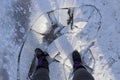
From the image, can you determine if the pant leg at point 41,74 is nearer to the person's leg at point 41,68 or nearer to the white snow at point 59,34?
the person's leg at point 41,68

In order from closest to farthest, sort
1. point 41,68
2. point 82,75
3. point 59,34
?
point 82,75 < point 41,68 < point 59,34

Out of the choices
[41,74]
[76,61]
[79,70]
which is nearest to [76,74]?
[79,70]

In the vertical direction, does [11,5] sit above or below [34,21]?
above

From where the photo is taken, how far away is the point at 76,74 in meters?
2.62

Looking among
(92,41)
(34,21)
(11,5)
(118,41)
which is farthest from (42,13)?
(118,41)

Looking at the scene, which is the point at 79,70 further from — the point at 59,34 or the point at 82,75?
the point at 59,34

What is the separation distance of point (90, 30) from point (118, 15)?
0.87ft

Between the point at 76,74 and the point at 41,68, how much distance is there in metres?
0.29

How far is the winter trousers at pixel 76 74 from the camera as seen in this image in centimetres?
255

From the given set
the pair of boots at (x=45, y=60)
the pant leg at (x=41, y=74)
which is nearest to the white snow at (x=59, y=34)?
the pair of boots at (x=45, y=60)

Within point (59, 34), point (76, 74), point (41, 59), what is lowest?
point (76, 74)

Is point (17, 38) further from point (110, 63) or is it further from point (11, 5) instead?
point (110, 63)

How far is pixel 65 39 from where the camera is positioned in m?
2.80

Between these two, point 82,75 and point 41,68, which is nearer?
point 82,75
